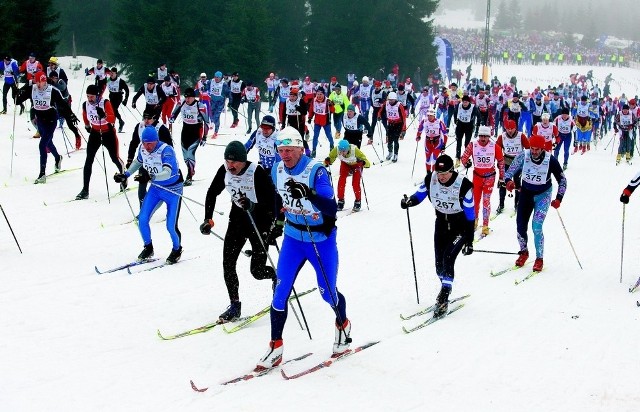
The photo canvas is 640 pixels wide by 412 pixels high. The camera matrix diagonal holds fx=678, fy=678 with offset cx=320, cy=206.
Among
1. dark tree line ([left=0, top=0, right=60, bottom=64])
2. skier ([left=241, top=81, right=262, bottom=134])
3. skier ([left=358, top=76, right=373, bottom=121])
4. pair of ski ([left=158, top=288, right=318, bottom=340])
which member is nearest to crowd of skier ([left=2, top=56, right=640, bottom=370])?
pair of ski ([left=158, top=288, right=318, bottom=340])

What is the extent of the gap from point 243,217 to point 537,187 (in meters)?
4.29

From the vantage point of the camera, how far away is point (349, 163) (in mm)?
A: 12398

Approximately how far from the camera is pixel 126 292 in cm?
798

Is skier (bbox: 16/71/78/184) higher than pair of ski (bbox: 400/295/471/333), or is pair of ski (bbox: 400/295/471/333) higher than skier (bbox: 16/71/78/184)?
skier (bbox: 16/71/78/184)

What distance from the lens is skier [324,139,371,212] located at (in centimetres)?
1210

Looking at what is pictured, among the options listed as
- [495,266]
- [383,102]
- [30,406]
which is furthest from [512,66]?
[30,406]

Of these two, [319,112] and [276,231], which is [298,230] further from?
[319,112]

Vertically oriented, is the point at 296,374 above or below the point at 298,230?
below

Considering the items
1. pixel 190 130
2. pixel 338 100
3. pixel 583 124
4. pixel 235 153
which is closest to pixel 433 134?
pixel 190 130

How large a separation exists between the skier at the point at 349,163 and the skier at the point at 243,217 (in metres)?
4.89

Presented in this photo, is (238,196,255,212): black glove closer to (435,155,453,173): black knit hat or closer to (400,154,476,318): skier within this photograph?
(400,154,476,318): skier

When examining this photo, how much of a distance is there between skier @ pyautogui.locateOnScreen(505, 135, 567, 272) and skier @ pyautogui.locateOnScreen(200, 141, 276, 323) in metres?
3.97

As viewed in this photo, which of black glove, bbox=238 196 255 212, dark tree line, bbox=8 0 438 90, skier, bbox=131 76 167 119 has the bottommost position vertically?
black glove, bbox=238 196 255 212

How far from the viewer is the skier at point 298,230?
5.51 meters
